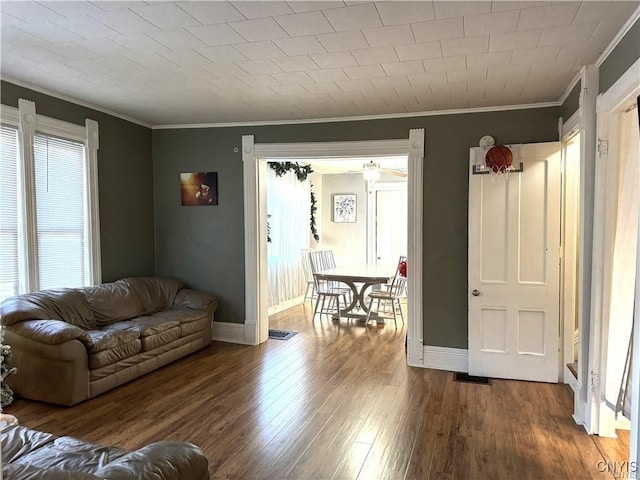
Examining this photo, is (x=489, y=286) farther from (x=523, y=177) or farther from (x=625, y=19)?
(x=625, y=19)

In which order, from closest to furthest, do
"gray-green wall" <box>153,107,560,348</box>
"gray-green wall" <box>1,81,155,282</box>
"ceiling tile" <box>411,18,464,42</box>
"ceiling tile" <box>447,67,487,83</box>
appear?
"ceiling tile" <box>411,18,464,42</box>, "ceiling tile" <box>447,67,487,83</box>, "gray-green wall" <box>153,107,560,348</box>, "gray-green wall" <box>1,81,155,282</box>

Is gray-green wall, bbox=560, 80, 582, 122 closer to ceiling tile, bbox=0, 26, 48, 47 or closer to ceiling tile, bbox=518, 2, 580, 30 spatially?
ceiling tile, bbox=518, 2, 580, 30

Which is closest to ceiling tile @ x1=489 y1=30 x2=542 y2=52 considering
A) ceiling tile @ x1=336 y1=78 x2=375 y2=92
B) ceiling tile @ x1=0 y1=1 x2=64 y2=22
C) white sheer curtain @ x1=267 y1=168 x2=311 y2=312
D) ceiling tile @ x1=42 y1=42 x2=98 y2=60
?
ceiling tile @ x1=336 y1=78 x2=375 y2=92

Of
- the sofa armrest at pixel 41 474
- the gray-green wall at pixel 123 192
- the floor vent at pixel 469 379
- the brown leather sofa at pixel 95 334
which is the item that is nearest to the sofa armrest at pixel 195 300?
the brown leather sofa at pixel 95 334

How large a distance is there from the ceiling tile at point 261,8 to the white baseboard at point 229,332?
3.69 meters

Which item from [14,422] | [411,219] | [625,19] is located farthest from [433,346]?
[14,422]

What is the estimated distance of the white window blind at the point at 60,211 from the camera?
400cm

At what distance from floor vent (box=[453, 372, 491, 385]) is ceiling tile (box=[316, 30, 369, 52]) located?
3.03 meters

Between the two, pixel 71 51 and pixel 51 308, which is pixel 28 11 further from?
pixel 51 308

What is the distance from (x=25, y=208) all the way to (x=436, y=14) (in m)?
3.60

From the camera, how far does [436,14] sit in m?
2.41

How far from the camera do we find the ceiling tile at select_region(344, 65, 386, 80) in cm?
322

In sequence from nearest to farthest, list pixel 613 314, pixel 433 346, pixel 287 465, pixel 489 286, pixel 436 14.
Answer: pixel 436 14 → pixel 287 465 → pixel 613 314 → pixel 489 286 → pixel 433 346

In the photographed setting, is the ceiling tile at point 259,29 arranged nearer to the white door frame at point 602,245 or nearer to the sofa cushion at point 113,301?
the white door frame at point 602,245
